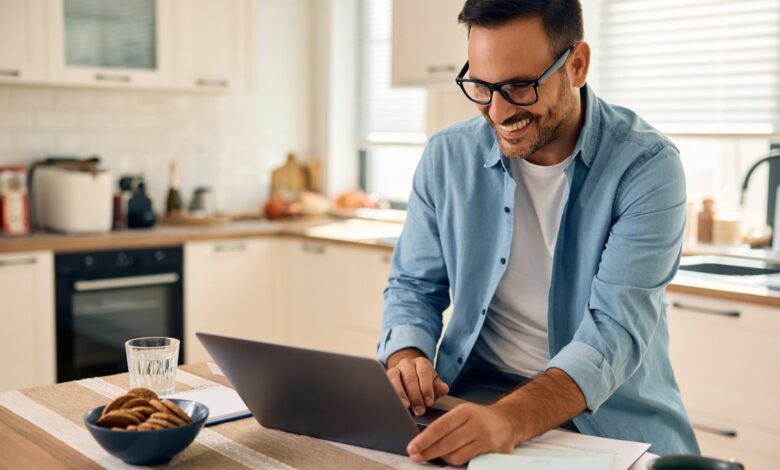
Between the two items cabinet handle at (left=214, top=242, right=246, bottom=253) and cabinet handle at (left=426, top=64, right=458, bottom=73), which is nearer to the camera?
cabinet handle at (left=426, top=64, right=458, bottom=73)

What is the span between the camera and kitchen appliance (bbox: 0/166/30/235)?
389 centimetres

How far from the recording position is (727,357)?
9.09ft

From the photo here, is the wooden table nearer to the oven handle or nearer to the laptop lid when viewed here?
the laptop lid

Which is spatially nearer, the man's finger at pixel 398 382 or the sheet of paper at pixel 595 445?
the sheet of paper at pixel 595 445

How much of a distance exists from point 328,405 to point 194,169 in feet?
11.7

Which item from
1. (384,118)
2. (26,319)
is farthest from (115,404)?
(384,118)

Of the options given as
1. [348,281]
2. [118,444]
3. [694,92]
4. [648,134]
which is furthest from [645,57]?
[118,444]

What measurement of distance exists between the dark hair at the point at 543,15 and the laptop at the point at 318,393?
0.75 meters

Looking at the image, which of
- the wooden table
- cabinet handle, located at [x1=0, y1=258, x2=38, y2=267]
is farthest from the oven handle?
the wooden table

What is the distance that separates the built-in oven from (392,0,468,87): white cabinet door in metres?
1.29

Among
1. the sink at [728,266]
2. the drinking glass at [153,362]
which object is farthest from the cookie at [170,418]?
the sink at [728,266]

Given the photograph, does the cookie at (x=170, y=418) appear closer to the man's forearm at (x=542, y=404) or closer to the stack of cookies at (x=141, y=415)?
the stack of cookies at (x=141, y=415)

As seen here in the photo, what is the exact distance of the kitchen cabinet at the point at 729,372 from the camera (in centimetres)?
268

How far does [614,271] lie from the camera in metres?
1.71
